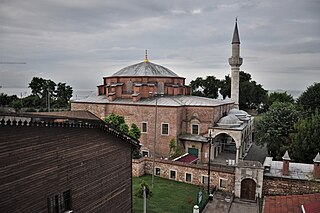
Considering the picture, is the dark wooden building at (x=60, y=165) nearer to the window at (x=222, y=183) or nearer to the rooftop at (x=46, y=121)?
the rooftop at (x=46, y=121)

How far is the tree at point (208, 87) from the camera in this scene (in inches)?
2295

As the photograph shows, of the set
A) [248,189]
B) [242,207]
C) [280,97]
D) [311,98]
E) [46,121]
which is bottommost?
[242,207]

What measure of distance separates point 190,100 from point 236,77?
423 inches

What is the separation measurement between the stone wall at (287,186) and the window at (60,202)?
11.8 m

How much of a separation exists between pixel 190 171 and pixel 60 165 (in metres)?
11.6

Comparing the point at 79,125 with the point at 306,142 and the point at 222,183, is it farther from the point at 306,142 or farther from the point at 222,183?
the point at 306,142

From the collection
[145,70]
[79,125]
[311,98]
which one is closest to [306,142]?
[311,98]

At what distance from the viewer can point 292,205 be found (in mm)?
9117

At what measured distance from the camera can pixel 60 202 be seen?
6836 millimetres

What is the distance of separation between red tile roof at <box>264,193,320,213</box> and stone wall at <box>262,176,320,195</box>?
512 cm

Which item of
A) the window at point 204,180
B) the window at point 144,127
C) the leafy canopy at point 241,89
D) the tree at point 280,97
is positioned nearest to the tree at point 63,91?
the leafy canopy at point 241,89

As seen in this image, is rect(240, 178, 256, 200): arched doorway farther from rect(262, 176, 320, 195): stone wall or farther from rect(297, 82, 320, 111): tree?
rect(297, 82, 320, 111): tree

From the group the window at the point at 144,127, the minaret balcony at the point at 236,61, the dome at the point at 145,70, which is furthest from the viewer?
the minaret balcony at the point at 236,61

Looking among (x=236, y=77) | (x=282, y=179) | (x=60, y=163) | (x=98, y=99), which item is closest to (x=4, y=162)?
(x=60, y=163)
